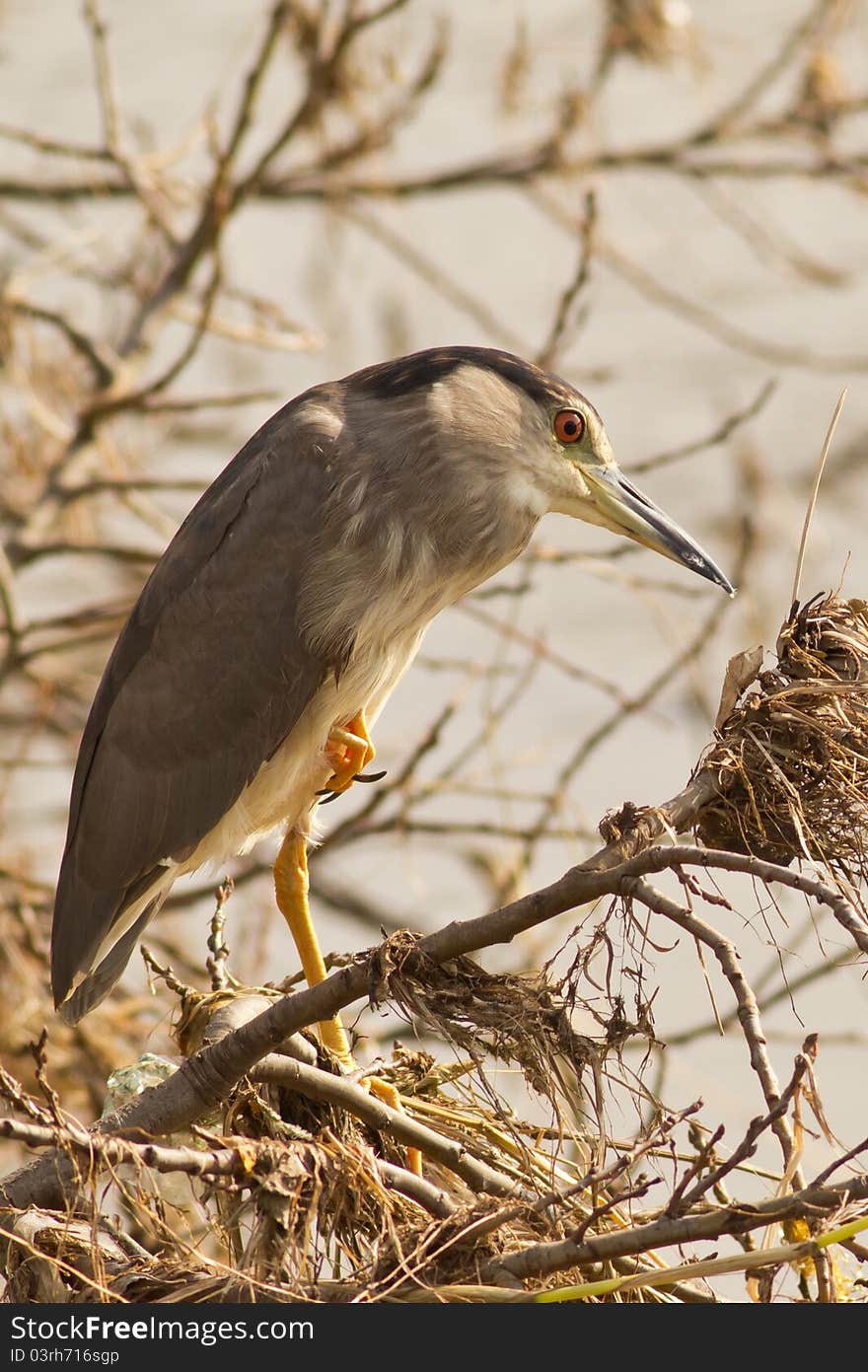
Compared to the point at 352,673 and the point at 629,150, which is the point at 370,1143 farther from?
the point at 629,150

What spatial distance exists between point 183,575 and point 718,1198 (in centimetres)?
152

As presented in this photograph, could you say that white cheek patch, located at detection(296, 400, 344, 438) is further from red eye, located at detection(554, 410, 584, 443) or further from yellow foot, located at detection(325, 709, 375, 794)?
yellow foot, located at detection(325, 709, 375, 794)

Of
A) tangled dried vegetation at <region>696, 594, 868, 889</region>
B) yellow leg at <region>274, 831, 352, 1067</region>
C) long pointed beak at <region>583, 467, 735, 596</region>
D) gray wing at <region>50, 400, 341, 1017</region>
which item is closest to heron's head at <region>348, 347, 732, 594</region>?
long pointed beak at <region>583, 467, 735, 596</region>

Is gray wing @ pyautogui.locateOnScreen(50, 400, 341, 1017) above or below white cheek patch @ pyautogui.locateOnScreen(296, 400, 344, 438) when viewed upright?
below

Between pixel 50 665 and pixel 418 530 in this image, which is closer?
pixel 418 530

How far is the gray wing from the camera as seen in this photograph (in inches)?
117

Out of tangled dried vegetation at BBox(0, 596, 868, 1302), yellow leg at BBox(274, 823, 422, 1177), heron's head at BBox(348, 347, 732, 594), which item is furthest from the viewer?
heron's head at BBox(348, 347, 732, 594)

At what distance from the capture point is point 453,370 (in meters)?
3.09

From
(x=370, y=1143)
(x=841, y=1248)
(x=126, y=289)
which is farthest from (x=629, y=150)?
(x=841, y=1248)

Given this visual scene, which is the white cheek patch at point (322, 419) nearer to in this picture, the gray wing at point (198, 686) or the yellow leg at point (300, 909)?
the gray wing at point (198, 686)

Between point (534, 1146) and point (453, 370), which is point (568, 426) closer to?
point (453, 370)

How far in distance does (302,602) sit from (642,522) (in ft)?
2.00

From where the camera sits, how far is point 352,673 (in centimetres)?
295

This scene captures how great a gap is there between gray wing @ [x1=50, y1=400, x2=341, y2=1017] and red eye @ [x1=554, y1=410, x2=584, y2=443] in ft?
1.34
